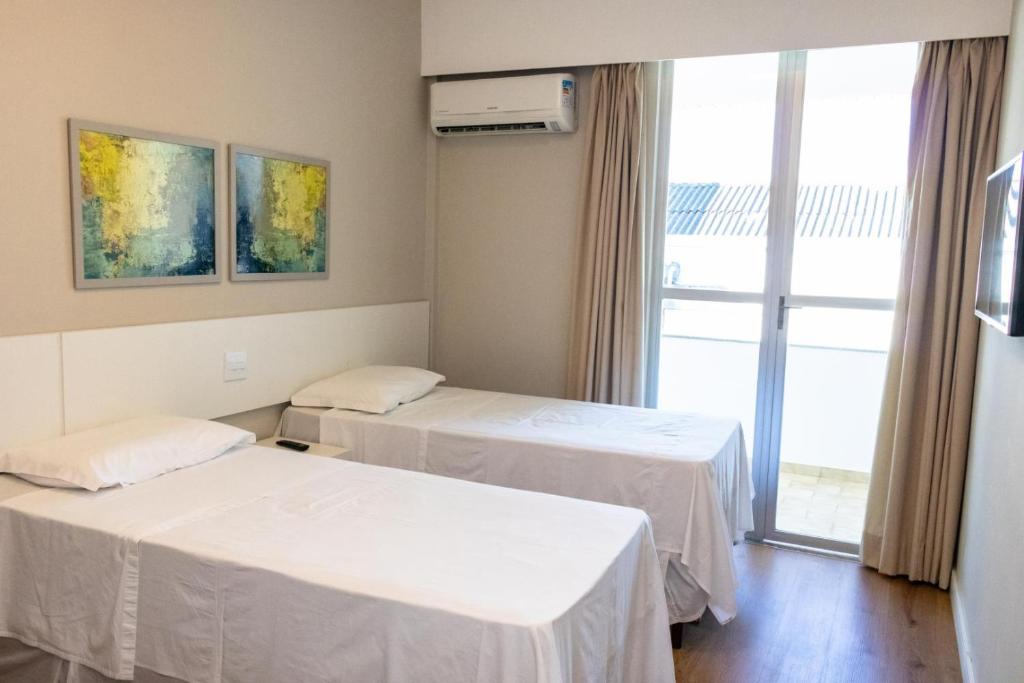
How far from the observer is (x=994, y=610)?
2240 millimetres

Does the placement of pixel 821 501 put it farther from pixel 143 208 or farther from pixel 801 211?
pixel 143 208

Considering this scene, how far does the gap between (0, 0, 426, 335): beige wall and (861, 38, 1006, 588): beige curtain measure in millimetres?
2448

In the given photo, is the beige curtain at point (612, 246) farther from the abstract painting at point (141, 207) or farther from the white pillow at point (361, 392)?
the abstract painting at point (141, 207)

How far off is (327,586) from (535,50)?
3065 millimetres

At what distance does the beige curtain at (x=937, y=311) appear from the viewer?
3.23 m

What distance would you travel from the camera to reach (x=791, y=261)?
12.2 ft

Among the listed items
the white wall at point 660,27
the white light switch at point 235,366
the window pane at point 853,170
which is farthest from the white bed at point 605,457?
the white wall at point 660,27

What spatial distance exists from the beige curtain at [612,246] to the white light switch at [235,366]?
169cm

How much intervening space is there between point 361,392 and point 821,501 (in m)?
2.31

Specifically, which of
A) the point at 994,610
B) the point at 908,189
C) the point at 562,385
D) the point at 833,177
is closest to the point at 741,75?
the point at 833,177

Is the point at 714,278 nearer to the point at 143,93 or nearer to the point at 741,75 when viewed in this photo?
the point at 741,75

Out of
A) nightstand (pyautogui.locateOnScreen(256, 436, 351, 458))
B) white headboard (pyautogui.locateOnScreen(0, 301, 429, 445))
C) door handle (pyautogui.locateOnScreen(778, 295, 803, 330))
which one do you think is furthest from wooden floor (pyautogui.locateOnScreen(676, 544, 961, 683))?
white headboard (pyautogui.locateOnScreen(0, 301, 429, 445))

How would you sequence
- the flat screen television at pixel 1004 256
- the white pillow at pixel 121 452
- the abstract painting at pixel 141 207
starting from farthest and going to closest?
the abstract painting at pixel 141 207, the white pillow at pixel 121 452, the flat screen television at pixel 1004 256

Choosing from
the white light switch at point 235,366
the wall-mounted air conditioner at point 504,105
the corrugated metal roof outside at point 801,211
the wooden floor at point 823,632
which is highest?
the wall-mounted air conditioner at point 504,105
